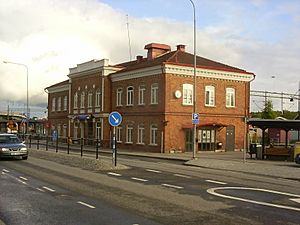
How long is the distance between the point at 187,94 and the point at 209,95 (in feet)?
8.54

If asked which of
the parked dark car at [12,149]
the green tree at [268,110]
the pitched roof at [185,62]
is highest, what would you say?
the pitched roof at [185,62]

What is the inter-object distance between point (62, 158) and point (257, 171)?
11.1 meters

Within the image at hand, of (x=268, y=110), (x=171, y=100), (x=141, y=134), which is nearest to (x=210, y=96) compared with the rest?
(x=171, y=100)

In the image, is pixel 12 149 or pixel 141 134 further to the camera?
pixel 141 134

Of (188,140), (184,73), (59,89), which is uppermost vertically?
(59,89)

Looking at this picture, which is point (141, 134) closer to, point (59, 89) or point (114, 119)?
point (114, 119)

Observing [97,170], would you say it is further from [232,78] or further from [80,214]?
[232,78]

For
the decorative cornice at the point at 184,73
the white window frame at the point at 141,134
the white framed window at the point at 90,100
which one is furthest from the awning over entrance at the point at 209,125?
the white framed window at the point at 90,100

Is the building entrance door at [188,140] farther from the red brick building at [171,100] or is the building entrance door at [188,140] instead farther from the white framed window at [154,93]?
the white framed window at [154,93]

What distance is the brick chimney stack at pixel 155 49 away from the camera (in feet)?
159

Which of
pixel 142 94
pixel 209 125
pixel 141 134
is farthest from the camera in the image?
pixel 142 94

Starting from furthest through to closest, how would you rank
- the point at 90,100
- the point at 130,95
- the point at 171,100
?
the point at 90,100 < the point at 130,95 < the point at 171,100

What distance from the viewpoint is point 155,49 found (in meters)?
48.7

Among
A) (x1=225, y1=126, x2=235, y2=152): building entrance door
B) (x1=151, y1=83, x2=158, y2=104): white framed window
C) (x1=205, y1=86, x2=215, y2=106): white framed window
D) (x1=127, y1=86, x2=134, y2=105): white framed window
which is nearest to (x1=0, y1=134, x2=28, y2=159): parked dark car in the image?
(x1=151, y1=83, x2=158, y2=104): white framed window
